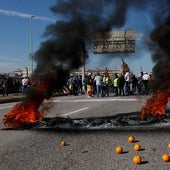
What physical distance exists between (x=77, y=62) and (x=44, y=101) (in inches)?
53.8

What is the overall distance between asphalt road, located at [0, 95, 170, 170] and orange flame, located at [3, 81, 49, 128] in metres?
0.38

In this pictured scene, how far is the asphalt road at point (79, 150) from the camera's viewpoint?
711 cm

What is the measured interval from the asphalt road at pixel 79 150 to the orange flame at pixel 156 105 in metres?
1.15

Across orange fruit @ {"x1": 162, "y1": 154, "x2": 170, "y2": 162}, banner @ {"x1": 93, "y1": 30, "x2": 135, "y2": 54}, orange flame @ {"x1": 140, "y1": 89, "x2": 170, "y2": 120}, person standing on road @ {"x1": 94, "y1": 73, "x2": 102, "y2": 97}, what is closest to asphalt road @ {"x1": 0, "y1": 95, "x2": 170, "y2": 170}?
orange fruit @ {"x1": 162, "y1": 154, "x2": 170, "y2": 162}

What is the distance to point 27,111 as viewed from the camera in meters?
11.5

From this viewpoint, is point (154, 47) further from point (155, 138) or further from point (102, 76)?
point (102, 76)

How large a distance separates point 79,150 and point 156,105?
3663 mm

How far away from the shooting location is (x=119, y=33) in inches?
464

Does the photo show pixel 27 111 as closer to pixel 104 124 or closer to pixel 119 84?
pixel 104 124

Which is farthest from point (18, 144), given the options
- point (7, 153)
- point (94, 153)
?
point (94, 153)

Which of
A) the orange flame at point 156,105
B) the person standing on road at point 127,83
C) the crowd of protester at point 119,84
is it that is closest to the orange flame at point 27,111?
the orange flame at point 156,105

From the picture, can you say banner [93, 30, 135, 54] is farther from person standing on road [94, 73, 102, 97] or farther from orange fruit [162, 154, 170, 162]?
person standing on road [94, 73, 102, 97]

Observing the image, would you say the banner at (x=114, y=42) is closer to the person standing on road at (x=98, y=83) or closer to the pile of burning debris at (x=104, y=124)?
the pile of burning debris at (x=104, y=124)

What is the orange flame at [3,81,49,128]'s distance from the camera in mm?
11352
